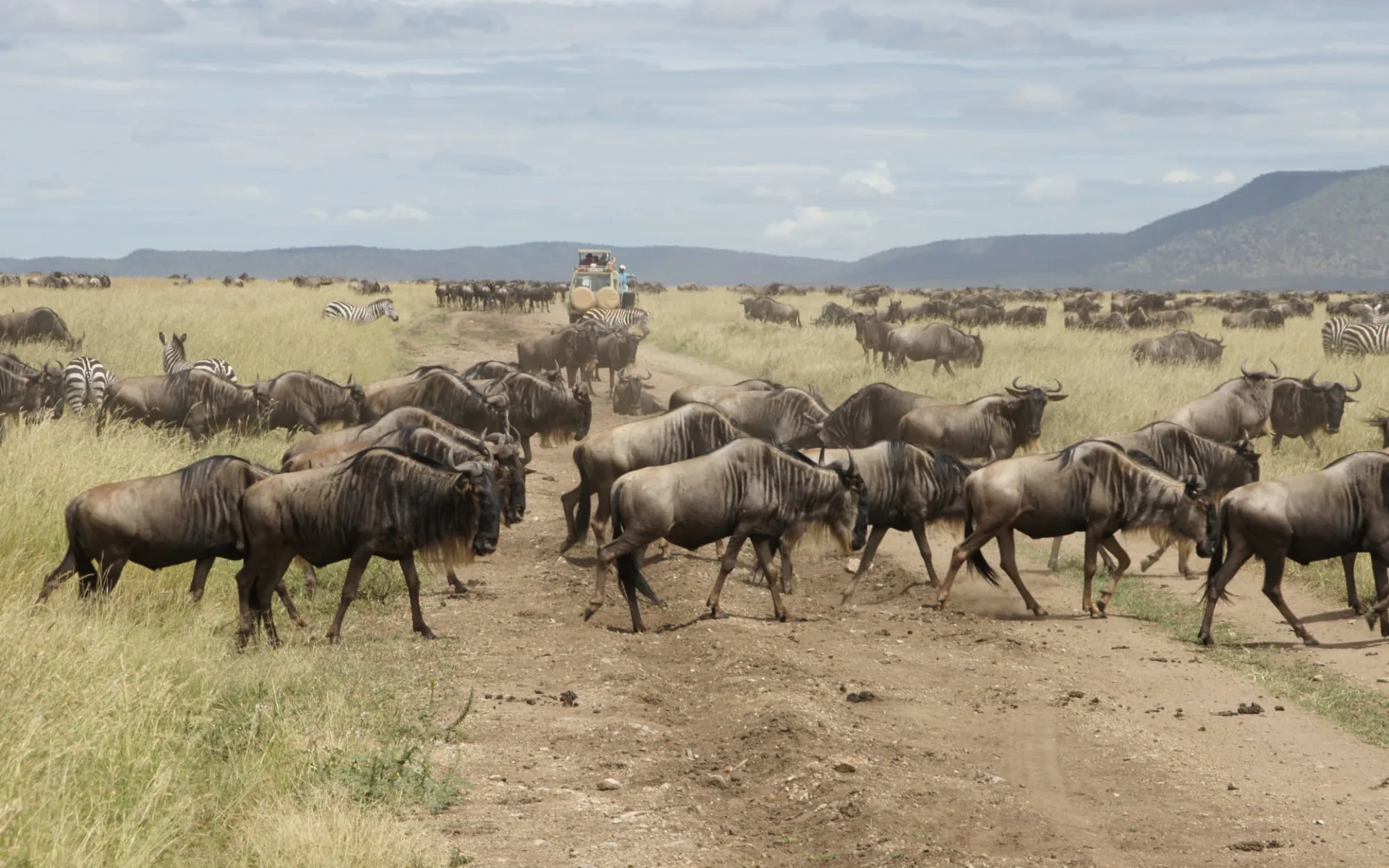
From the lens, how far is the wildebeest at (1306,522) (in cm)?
1006

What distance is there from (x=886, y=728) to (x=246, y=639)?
12.5ft

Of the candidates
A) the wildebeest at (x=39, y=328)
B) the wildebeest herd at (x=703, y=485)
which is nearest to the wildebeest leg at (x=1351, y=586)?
the wildebeest herd at (x=703, y=485)

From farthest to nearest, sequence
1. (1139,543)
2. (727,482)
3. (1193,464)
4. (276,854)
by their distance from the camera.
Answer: (1139,543), (1193,464), (727,482), (276,854)

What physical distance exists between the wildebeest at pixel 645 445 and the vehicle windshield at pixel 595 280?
31.1 metres

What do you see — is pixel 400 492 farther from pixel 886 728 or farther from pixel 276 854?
pixel 276 854

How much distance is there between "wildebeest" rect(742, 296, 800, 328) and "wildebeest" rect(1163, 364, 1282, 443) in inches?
1002

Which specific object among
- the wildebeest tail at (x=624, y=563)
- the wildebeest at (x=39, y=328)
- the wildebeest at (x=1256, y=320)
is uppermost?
the wildebeest at (x=39, y=328)

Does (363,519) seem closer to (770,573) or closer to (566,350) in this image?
(770,573)

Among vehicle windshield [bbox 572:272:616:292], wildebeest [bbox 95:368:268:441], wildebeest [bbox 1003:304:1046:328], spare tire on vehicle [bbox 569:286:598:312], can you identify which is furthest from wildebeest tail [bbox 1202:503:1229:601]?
vehicle windshield [bbox 572:272:616:292]

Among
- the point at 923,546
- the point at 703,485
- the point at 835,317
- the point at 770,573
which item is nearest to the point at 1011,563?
the point at 923,546

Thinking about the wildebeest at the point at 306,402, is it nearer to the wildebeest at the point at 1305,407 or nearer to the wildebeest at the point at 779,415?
the wildebeest at the point at 779,415

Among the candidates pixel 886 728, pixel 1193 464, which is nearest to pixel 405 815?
pixel 886 728

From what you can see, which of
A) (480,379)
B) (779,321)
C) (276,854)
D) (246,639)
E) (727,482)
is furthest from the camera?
(779,321)

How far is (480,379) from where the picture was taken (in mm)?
17297
